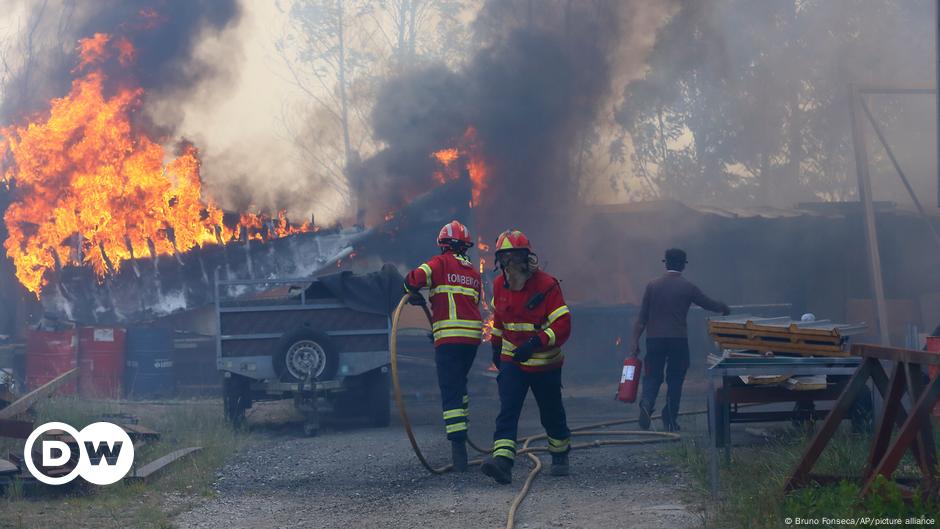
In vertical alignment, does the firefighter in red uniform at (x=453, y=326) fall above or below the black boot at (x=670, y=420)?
above

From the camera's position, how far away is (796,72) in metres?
22.6

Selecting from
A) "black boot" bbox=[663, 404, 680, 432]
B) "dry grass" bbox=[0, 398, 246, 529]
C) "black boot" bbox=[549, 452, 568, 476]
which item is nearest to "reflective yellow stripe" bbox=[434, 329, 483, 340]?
"black boot" bbox=[549, 452, 568, 476]

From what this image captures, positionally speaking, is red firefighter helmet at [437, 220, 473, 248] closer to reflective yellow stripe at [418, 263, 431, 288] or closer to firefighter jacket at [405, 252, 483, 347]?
firefighter jacket at [405, 252, 483, 347]

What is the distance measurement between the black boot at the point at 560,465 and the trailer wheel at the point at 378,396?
151 inches

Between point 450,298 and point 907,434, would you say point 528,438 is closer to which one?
point 450,298

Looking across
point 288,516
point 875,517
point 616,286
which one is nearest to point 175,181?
point 616,286

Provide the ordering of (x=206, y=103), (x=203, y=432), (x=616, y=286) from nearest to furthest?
1. (x=203, y=432)
2. (x=206, y=103)
3. (x=616, y=286)

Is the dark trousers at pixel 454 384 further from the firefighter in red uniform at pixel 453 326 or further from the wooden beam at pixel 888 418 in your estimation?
the wooden beam at pixel 888 418

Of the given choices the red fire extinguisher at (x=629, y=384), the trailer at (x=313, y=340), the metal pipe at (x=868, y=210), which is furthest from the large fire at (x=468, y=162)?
the red fire extinguisher at (x=629, y=384)

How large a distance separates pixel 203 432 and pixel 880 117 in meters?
18.8

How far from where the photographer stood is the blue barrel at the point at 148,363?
14344 mm

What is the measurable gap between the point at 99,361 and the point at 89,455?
7.39m

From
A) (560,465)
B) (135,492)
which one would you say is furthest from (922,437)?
(135,492)

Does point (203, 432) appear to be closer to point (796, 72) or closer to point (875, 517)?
point (875, 517)
